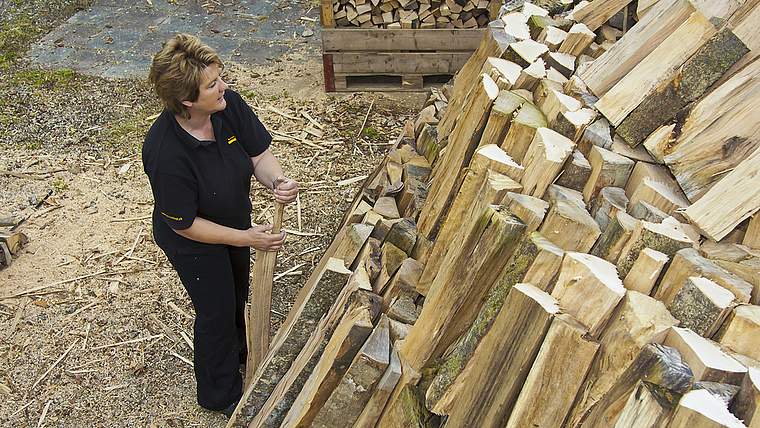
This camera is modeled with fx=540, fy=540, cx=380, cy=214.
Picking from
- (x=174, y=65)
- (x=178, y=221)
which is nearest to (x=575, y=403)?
(x=178, y=221)

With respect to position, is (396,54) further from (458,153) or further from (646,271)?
(646,271)

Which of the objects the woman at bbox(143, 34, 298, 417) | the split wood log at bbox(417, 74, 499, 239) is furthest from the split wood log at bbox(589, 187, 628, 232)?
the woman at bbox(143, 34, 298, 417)

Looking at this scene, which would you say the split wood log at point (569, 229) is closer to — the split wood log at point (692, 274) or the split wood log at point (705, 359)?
the split wood log at point (692, 274)

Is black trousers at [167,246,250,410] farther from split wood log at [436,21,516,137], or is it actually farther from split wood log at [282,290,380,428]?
split wood log at [436,21,516,137]

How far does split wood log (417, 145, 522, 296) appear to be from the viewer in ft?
6.06

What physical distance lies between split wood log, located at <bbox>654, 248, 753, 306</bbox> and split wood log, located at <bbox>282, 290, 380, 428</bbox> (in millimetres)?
984

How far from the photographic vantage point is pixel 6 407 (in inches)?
124

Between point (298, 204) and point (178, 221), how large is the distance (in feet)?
7.71

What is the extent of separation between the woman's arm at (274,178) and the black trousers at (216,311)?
39 centimetres

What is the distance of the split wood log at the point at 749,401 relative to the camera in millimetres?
1184

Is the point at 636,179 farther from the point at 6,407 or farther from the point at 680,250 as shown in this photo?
the point at 6,407

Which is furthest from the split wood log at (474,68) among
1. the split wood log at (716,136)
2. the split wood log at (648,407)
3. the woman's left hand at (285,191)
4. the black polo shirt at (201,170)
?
the split wood log at (648,407)

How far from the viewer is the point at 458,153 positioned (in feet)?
7.70

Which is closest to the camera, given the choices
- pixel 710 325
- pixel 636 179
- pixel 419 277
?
pixel 710 325
